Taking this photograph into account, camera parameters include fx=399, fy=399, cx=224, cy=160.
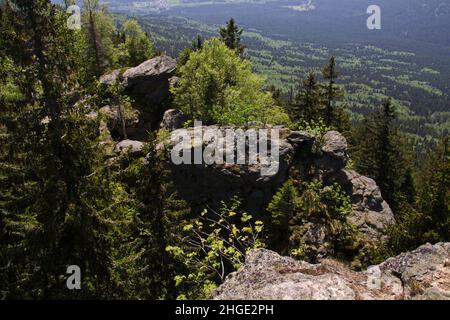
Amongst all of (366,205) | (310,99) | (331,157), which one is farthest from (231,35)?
(366,205)

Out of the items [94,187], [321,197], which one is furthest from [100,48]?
[94,187]

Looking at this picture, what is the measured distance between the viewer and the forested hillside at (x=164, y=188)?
45.2ft

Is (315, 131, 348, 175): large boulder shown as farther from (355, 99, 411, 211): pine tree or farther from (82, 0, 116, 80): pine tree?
(82, 0, 116, 80): pine tree

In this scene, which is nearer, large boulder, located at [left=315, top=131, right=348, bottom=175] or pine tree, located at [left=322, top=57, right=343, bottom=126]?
large boulder, located at [left=315, top=131, right=348, bottom=175]

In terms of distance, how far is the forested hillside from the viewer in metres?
13.8

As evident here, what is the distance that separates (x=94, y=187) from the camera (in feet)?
48.2

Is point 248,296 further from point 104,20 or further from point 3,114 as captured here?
point 104,20

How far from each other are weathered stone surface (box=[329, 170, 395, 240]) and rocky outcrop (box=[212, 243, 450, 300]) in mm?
15942

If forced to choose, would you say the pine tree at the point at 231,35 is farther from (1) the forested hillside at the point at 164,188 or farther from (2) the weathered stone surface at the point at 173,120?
(2) the weathered stone surface at the point at 173,120

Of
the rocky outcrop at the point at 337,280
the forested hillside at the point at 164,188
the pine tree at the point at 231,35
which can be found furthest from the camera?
the pine tree at the point at 231,35

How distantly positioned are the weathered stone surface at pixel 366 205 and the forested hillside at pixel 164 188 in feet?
0.34

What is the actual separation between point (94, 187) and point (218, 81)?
20.9 metres

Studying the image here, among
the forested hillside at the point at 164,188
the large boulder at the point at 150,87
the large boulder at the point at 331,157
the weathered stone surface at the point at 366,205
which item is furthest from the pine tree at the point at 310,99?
the large boulder at the point at 331,157

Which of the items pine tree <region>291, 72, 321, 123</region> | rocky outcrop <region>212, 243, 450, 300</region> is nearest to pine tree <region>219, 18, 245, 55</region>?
pine tree <region>291, 72, 321, 123</region>
